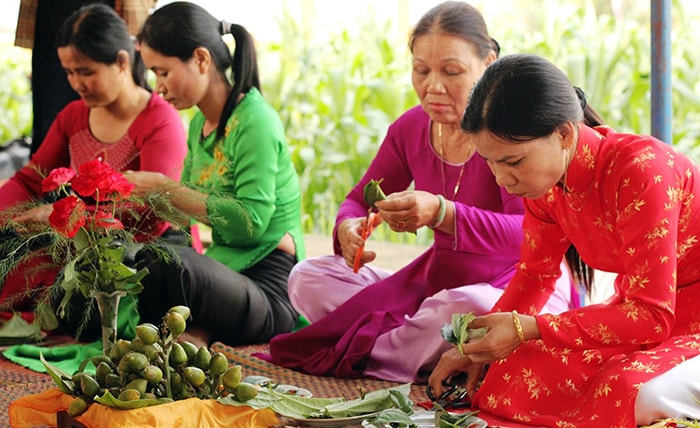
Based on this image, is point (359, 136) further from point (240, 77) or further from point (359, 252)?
point (359, 252)

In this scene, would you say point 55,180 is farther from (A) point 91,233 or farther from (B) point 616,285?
(B) point 616,285

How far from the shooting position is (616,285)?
9.46 feet

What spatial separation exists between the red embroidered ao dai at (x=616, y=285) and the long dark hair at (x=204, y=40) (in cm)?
139

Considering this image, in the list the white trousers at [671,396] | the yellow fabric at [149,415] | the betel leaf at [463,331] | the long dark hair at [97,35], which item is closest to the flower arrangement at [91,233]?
the yellow fabric at [149,415]

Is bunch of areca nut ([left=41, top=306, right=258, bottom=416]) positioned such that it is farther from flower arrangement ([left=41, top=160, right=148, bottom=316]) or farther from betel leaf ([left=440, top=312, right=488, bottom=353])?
betel leaf ([left=440, top=312, right=488, bottom=353])

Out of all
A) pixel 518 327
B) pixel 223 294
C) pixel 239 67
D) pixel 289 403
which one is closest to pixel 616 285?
pixel 518 327

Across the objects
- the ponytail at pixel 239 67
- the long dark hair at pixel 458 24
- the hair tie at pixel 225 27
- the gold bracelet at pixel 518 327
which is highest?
the long dark hair at pixel 458 24

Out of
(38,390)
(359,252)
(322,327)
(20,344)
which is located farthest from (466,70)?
(20,344)

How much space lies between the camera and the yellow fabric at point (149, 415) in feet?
8.02

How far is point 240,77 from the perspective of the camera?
12.5ft

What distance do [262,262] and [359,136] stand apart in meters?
2.37

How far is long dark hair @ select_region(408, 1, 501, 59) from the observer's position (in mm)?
3203

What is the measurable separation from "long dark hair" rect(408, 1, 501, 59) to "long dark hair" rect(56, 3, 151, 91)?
1.36 metres

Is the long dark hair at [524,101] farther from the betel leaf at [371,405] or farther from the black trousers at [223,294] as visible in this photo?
the black trousers at [223,294]
